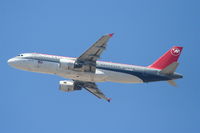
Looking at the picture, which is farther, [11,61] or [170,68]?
[11,61]

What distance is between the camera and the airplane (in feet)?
236

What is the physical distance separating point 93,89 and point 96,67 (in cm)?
793

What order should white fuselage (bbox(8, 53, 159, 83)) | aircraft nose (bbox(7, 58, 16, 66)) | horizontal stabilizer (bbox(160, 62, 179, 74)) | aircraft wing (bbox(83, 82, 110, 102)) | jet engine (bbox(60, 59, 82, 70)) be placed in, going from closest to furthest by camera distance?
jet engine (bbox(60, 59, 82, 70))
horizontal stabilizer (bbox(160, 62, 179, 74))
white fuselage (bbox(8, 53, 159, 83))
aircraft nose (bbox(7, 58, 16, 66))
aircraft wing (bbox(83, 82, 110, 102))

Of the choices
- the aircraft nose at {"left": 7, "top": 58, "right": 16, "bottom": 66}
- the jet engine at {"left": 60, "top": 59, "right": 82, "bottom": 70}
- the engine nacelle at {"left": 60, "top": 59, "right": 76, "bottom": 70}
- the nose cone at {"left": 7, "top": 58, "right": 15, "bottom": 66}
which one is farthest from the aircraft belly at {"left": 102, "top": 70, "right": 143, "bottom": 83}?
the nose cone at {"left": 7, "top": 58, "right": 15, "bottom": 66}

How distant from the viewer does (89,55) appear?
71500 mm

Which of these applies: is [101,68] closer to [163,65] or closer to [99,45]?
[99,45]

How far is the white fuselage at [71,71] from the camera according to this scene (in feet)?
238

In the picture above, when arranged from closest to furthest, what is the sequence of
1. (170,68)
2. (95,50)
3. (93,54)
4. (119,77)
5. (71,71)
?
(95,50) → (93,54) → (71,71) → (170,68) → (119,77)

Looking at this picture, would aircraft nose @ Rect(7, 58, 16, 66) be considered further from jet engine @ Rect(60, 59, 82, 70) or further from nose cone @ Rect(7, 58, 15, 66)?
jet engine @ Rect(60, 59, 82, 70)

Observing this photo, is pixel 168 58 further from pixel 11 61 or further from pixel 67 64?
pixel 11 61

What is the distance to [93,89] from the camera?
8056 cm

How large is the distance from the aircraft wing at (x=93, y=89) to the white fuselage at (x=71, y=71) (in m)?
5.98

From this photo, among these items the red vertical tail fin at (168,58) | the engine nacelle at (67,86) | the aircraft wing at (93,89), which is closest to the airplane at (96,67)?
the red vertical tail fin at (168,58)

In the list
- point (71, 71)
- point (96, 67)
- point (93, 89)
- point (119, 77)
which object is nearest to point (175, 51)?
point (119, 77)
